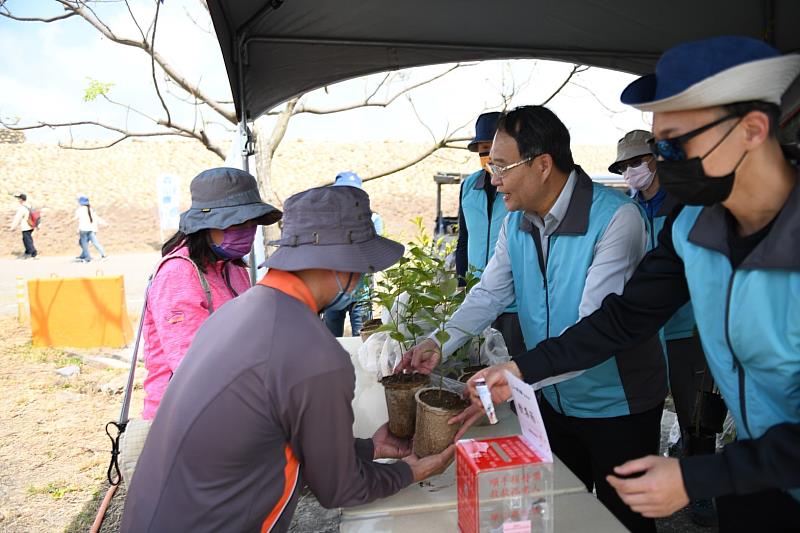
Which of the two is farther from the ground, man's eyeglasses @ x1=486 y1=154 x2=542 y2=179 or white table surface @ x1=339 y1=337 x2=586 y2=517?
man's eyeglasses @ x1=486 y1=154 x2=542 y2=179

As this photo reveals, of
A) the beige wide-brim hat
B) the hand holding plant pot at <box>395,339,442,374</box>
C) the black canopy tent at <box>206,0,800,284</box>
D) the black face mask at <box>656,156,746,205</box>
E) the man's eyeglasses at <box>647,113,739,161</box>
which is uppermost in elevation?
the black canopy tent at <box>206,0,800,284</box>

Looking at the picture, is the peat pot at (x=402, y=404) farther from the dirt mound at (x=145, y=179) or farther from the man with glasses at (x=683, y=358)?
the dirt mound at (x=145, y=179)

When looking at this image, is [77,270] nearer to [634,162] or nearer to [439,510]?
[634,162]

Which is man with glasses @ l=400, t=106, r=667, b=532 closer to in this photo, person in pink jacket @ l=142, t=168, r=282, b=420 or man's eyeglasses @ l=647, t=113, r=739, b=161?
man's eyeglasses @ l=647, t=113, r=739, b=161

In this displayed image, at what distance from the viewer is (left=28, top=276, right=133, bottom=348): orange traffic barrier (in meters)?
6.23

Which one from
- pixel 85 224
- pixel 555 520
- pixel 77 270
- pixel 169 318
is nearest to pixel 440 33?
pixel 169 318

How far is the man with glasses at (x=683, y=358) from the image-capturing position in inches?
98.3

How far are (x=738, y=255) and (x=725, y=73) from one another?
0.37 metres

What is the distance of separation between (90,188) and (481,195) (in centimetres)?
2716

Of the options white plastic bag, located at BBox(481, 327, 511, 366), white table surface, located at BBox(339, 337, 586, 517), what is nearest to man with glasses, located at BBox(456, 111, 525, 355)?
white plastic bag, located at BBox(481, 327, 511, 366)

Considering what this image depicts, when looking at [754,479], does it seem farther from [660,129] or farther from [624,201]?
[624,201]

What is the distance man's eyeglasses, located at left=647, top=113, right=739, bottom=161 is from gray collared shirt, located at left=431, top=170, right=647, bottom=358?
0.59 metres

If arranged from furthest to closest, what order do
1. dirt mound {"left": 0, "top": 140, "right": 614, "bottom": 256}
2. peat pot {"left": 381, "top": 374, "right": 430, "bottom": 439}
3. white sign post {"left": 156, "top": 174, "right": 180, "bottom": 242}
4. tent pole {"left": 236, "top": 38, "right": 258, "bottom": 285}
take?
dirt mound {"left": 0, "top": 140, "right": 614, "bottom": 256} < white sign post {"left": 156, "top": 174, "right": 180, "bottom": 242} < tent pole {"left": 236, "top": 38, "right": 258, "bottom": 285} < peat pot {"left": 381, "top": 374, "right": 430, "bottom": 439}

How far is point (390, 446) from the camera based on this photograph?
1563 mm
